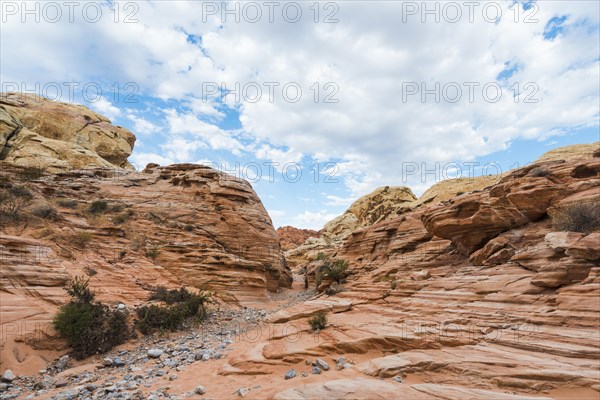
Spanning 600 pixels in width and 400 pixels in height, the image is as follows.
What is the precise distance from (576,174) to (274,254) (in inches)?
740

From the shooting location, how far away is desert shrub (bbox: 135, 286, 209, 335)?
36.6 feet

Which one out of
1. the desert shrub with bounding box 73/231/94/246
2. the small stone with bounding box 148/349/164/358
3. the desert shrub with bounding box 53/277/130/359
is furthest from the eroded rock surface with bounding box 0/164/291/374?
the small stone with bounding box 148/349/164/358

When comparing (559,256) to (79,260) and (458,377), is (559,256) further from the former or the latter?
(79,260)

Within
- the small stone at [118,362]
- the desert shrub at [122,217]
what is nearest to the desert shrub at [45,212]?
the desert shrub at [122,217]

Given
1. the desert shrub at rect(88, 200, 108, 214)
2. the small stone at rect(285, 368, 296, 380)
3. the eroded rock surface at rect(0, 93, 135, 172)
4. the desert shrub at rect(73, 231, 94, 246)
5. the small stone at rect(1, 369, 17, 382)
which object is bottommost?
the small stone at rect(1, 369, 17, 382)

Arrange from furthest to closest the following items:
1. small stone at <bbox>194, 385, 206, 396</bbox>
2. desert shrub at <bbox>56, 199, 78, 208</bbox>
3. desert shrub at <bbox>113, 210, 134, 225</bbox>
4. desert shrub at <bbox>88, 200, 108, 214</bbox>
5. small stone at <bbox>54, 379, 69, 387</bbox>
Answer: desert shrub at <bbox>88, 200, 108, 214</bbox>
desert shrub at <bbox>113, 210, 134, 225</bbox>
desert shrub at <bbox>56, 199, 78, 208</bbox>
small stone at <bbox>54, 379, 69, 387</bbox>
small stone at <bbox>194, 385, 206, 396</bbox>

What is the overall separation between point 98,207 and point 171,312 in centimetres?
1147

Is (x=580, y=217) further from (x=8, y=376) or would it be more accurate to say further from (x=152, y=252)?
(x=152, y=252)

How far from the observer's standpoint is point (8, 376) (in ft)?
24.0

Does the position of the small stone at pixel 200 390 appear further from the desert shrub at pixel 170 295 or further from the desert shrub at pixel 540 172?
the desert shrub at pixel 540 172

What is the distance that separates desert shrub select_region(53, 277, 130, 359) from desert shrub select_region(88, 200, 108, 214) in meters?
9.80

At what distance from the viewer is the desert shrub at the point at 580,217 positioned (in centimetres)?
823

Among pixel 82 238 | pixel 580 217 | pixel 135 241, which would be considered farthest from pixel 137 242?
pixel 580 217

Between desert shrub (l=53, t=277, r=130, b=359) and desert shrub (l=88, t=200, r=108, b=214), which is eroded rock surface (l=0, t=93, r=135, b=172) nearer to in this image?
desert shrub (l=88, t=200, r=108, b=214)
